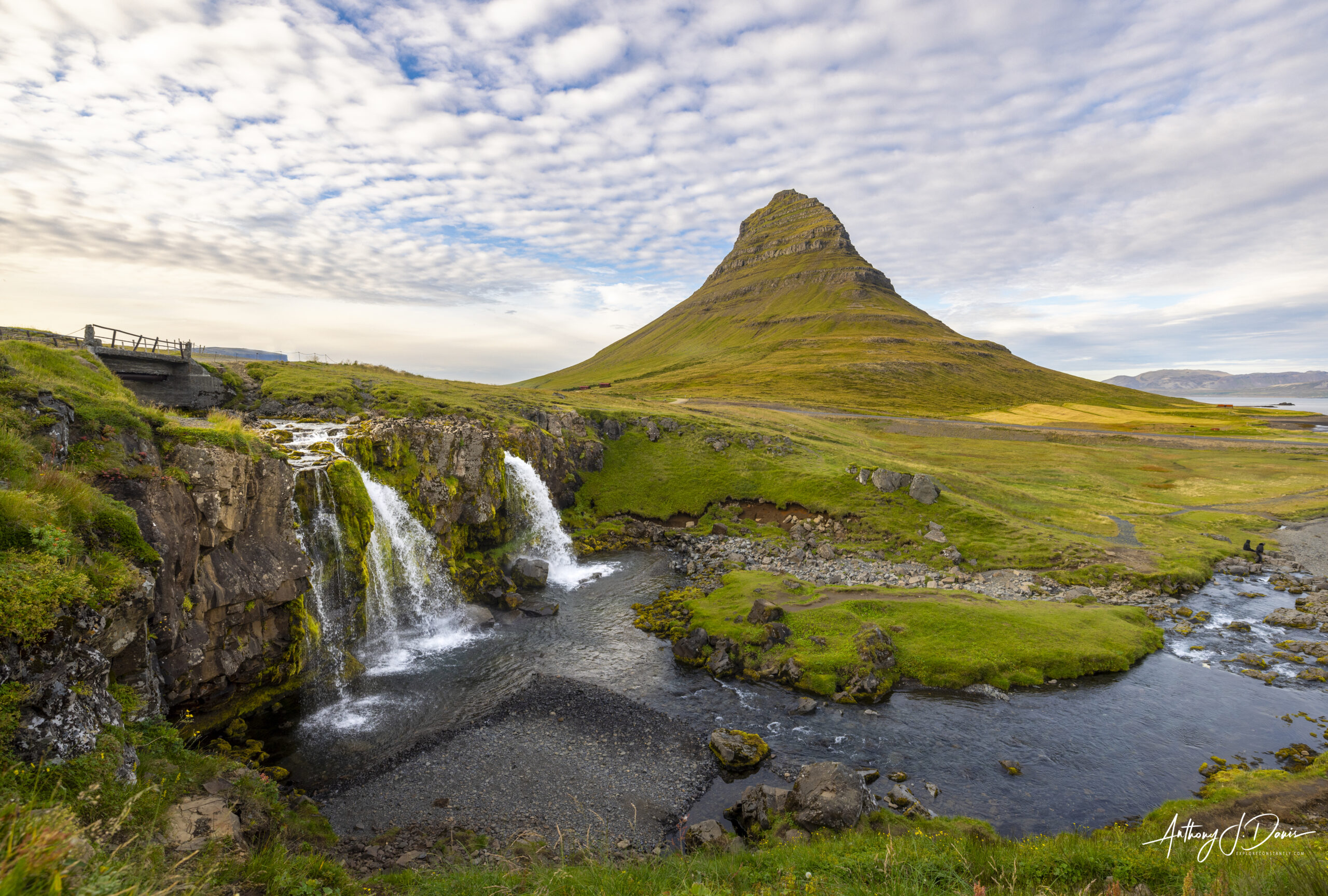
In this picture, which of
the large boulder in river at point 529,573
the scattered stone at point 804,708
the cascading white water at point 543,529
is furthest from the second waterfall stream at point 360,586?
the scattered stone at point 804,708

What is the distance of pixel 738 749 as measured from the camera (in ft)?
76.9

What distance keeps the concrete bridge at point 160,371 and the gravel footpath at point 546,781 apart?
124ft

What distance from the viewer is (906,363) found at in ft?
650

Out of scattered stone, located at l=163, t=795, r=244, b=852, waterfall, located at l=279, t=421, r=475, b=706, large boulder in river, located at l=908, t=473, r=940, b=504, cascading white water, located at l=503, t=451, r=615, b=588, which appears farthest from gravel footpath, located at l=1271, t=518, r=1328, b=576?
scattered stone, located at l=163, t=795, r=244, b=852

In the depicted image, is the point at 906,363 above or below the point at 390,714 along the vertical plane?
above

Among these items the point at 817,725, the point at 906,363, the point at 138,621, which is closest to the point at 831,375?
the point at 906,363

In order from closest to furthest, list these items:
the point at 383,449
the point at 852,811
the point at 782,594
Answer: the point at 852,811 < the point at 782,594 < the point at 383,449

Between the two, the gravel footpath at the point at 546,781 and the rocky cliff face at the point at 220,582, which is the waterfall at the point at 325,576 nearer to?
the rocky cliff face at the point at 220,582

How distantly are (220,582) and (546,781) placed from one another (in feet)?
56.5

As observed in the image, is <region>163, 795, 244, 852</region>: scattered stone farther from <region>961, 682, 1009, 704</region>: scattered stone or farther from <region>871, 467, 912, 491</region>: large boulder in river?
<region>871, 467, 912, 491</region>: large boulder in river

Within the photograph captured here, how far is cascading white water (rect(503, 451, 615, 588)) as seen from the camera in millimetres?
46969

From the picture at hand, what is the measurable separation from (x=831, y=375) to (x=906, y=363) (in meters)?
35.6

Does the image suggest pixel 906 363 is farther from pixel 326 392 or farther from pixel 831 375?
pixel 326 392

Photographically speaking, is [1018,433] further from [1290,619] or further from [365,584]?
[365,584]
